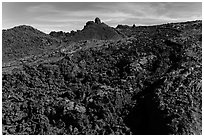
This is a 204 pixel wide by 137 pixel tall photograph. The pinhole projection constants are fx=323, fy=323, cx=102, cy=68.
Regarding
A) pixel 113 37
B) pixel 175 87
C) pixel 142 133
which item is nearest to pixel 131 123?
pixel 142 133

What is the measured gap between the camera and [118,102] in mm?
10898

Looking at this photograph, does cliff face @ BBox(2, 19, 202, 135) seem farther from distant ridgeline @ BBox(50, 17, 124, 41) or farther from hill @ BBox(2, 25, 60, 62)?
distant ridgeline @ BBox(50, 17, 124, 41)

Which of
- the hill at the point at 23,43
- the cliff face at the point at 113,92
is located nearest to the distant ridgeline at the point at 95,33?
the hill at the point at 23,43

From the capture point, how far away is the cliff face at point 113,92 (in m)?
9.84

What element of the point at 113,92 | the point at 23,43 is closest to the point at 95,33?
the point at 23,43

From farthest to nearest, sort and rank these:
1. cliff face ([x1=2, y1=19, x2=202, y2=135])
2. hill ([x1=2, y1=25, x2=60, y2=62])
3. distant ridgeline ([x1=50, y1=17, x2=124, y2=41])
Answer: distant ridgeline ([x1=50, y1=17, x2=124, y2=41]) < hill ([x1=2, y1=25, x2=60, y2=62]) < cliff face ([x1=2, y1=19, x2=202, y2=135])

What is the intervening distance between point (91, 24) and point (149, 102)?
43.2 ft

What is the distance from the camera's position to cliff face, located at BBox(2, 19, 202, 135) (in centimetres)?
984

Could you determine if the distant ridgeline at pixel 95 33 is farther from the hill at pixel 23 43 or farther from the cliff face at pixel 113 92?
the cliff face at pixel 113 92

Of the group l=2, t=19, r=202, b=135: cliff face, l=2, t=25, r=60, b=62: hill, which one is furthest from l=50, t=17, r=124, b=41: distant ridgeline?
l=2, t=19, r=202, b=135: cliff face

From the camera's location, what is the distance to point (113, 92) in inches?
434

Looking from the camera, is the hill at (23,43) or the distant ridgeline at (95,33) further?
the distant ridgeline at (95,33)

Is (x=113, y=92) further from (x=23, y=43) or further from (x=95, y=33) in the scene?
(x=95, y=33)

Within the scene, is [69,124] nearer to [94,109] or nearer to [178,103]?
[94,109]
